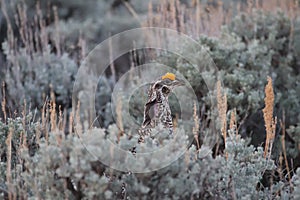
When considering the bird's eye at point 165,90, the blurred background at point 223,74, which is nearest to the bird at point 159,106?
the bird's eye at point 165,90

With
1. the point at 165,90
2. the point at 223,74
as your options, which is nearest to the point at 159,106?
the point at 165,90

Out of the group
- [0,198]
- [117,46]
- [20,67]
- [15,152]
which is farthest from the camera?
[117,46]

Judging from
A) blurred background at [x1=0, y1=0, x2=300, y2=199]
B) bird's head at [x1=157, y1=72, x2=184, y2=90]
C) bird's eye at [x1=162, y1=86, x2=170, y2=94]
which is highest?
bird's head at [x1=157, y1=72, x2=184, y2=90]

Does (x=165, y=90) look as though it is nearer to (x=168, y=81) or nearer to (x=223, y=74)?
(x=168, y=81)

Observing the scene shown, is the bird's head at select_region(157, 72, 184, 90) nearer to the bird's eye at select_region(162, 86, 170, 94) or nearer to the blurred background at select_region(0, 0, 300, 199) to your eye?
the bird's eye at select_region(162, 86, 170, 94)

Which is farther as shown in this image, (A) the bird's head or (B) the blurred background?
(B) the blurred background


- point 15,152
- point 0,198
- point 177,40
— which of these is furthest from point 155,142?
point 177,40

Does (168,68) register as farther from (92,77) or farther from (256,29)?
(256,29)

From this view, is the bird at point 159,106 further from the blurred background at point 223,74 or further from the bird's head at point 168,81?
the blurred background at point 223,74

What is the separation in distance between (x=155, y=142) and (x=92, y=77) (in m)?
3.29

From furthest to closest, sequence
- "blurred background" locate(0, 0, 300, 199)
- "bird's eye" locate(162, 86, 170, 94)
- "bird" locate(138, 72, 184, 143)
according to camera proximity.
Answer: "blurred background" locate(0, 0, 300, 199)
"bird's eye" locate(162, 86, 170, 94)
"bird" locate(138, 72, 184, 143)

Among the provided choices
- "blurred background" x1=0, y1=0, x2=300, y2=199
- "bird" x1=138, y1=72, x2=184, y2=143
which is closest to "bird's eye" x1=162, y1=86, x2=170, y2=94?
"bird" x1=138, y1=72, x2=184, y2=143

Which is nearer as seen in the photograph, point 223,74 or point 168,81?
point 168,81

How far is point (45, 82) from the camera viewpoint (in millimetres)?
6457
